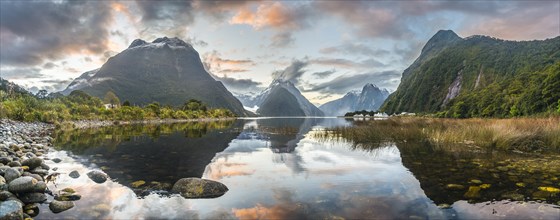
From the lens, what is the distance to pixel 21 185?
1113 cm

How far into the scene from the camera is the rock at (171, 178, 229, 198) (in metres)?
12.3

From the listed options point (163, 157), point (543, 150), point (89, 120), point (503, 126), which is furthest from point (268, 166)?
point (89, 120)

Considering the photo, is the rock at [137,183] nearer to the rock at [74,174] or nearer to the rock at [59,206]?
the rock at [59,206]

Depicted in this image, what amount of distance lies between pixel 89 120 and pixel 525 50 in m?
229

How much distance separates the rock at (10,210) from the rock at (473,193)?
14.9 m

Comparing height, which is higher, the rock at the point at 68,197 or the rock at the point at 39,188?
the rock at the point at 39,188

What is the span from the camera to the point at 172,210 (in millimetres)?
10484

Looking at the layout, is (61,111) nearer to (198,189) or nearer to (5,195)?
(5,195)

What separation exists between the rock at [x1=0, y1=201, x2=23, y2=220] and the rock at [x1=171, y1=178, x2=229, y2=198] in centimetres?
494

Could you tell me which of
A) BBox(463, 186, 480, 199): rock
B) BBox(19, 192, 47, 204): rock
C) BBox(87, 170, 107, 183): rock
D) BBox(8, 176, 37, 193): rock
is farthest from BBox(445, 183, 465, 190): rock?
BBox(8, 176, 37, 193): rock

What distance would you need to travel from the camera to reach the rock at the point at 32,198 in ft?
36.1

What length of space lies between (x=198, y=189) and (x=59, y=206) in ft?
15.3

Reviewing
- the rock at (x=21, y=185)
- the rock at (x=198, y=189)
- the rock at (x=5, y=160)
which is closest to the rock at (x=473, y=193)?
the rock at (x=198, y=189)

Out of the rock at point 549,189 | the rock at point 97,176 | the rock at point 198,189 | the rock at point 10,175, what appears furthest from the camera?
the rock at point 97,176
